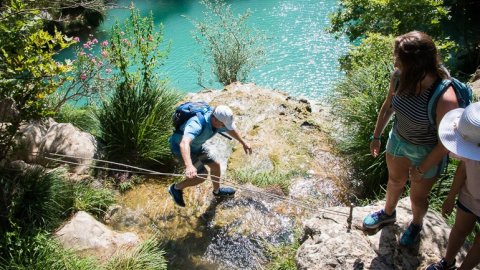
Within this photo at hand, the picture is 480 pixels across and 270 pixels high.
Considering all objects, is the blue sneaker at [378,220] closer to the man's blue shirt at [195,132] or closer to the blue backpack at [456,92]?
the blue backpack at [456,92]

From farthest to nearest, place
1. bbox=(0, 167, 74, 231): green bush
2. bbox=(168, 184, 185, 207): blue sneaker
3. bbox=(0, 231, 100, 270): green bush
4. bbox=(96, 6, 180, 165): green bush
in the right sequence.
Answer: bbox=(96, 6, 180, 165): green bush → bbox=(168, 184, 185, 207): blue sneaker → bbox=(0, 167, 74, 231): green bush → bbox=(0, 231, 100, 270): green bush

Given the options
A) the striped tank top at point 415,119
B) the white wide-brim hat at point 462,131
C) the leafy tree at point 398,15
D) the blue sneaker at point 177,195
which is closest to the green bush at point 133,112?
the blue sneaker at point 177,195

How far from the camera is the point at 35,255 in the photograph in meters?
3.26

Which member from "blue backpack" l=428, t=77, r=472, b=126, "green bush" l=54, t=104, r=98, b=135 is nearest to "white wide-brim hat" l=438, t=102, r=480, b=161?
"blue backpack" l=428, t=77, r=472, b=126

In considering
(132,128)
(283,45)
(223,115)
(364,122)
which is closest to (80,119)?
(132,128)

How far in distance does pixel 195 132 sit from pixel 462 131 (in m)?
2.06

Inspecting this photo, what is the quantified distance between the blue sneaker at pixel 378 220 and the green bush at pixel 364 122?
114 centimetres

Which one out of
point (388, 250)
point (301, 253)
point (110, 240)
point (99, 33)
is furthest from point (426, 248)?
point (99, 33)

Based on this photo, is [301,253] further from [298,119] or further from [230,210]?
[298,119]

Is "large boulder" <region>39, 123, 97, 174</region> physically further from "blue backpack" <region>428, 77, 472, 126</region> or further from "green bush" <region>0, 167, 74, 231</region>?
"blue backpack" <region>428, 77, 472, 126</region>

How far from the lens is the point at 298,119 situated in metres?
5.96

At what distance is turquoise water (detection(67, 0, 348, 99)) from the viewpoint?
10.3 metres

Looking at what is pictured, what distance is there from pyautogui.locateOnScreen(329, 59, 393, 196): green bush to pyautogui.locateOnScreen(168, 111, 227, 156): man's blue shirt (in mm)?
1776

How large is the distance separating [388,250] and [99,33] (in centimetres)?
1408
